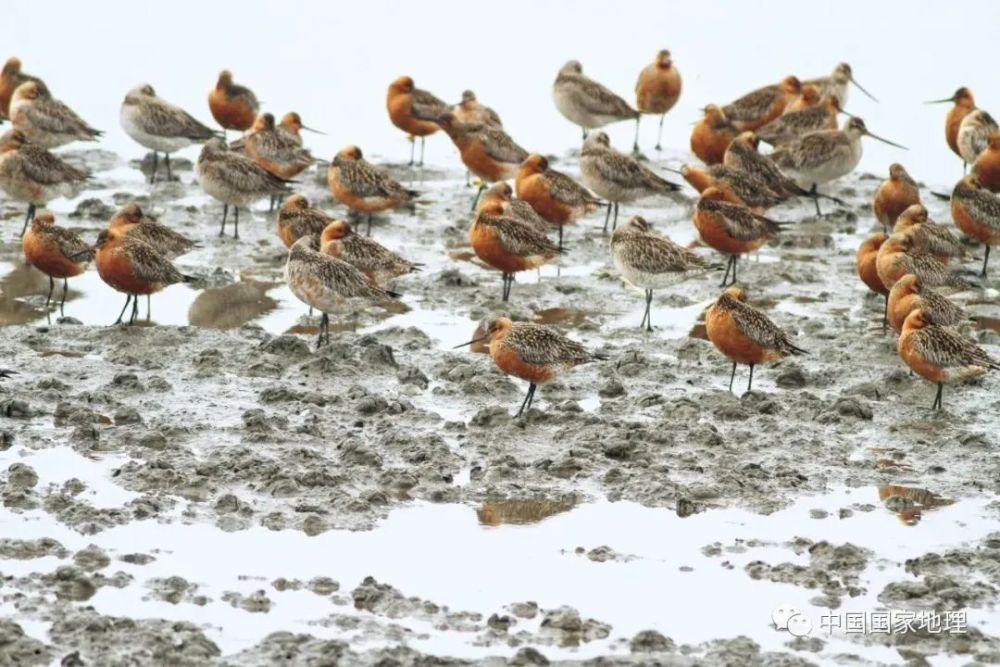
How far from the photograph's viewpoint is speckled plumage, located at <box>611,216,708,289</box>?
13789 mm

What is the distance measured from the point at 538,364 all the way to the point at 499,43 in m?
15.8

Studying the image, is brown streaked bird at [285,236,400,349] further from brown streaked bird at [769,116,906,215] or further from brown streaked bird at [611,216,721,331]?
brown streaked bird at [769,116,906,215]

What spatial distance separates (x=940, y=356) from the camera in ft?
38.1

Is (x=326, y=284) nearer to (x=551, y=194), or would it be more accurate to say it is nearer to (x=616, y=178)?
(x=551, y=194)

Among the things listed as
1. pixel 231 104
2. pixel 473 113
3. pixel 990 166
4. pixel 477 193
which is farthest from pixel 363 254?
pixel 990 166

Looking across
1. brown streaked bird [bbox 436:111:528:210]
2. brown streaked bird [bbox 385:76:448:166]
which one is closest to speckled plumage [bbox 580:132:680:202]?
brown streaked bird [bbox 436:111:528:210]

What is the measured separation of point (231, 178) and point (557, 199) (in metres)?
3.05

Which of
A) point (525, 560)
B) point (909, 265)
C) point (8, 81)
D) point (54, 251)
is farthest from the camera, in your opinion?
point (8, 81)

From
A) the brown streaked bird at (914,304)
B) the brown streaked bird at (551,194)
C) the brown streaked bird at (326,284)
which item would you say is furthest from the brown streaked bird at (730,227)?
the brown streaked bird at (326,284)

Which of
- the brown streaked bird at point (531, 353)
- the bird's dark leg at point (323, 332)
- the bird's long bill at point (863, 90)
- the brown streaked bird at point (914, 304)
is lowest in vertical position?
the bird's dark leg at point (323, 332)

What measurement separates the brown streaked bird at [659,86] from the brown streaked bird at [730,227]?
19.6 ft

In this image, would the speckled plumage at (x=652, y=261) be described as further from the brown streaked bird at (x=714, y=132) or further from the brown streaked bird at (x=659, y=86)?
the brown streaked bird at (x=659, y=86)

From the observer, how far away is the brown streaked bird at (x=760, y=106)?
20.5 metres

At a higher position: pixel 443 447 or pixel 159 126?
pixel 159 126
